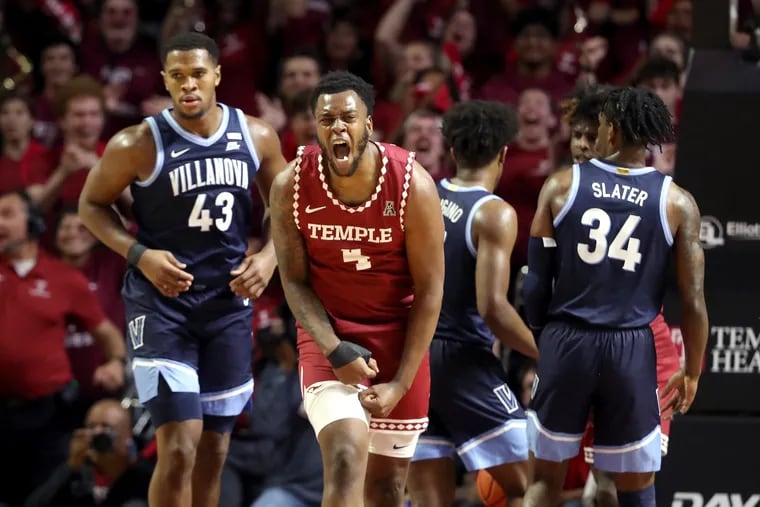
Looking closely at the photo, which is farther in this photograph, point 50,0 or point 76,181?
point 50,0

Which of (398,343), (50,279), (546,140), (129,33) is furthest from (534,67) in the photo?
(398,343)

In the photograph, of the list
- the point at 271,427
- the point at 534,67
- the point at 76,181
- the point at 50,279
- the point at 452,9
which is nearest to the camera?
the point at 271,427

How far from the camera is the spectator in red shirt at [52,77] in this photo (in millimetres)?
10250

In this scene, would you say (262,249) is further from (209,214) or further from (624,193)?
(624,193)

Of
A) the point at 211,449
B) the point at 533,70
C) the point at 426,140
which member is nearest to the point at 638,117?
the point at 211,449

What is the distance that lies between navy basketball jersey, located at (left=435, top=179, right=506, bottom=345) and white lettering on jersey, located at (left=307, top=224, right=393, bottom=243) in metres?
1.02

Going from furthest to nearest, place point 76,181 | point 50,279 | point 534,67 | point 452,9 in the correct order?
point 452,9 < point 534,67 < point 76,181 < point 50,279

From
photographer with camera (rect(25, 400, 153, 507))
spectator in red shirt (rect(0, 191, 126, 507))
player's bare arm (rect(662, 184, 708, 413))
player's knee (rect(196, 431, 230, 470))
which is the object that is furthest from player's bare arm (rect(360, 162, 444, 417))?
spectator in red shirt (rect(0, 191, 126, 507))

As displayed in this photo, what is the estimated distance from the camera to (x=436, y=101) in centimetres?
905

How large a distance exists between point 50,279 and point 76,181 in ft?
3.34

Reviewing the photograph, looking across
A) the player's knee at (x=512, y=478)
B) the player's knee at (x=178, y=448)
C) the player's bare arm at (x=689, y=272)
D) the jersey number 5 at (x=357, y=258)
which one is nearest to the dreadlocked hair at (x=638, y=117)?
the player's bare arm at (x=689, y=272)

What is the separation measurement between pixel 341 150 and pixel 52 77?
5871mm

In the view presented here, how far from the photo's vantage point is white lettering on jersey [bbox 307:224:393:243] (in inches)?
201

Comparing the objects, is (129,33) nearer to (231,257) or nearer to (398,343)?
(231,257)
